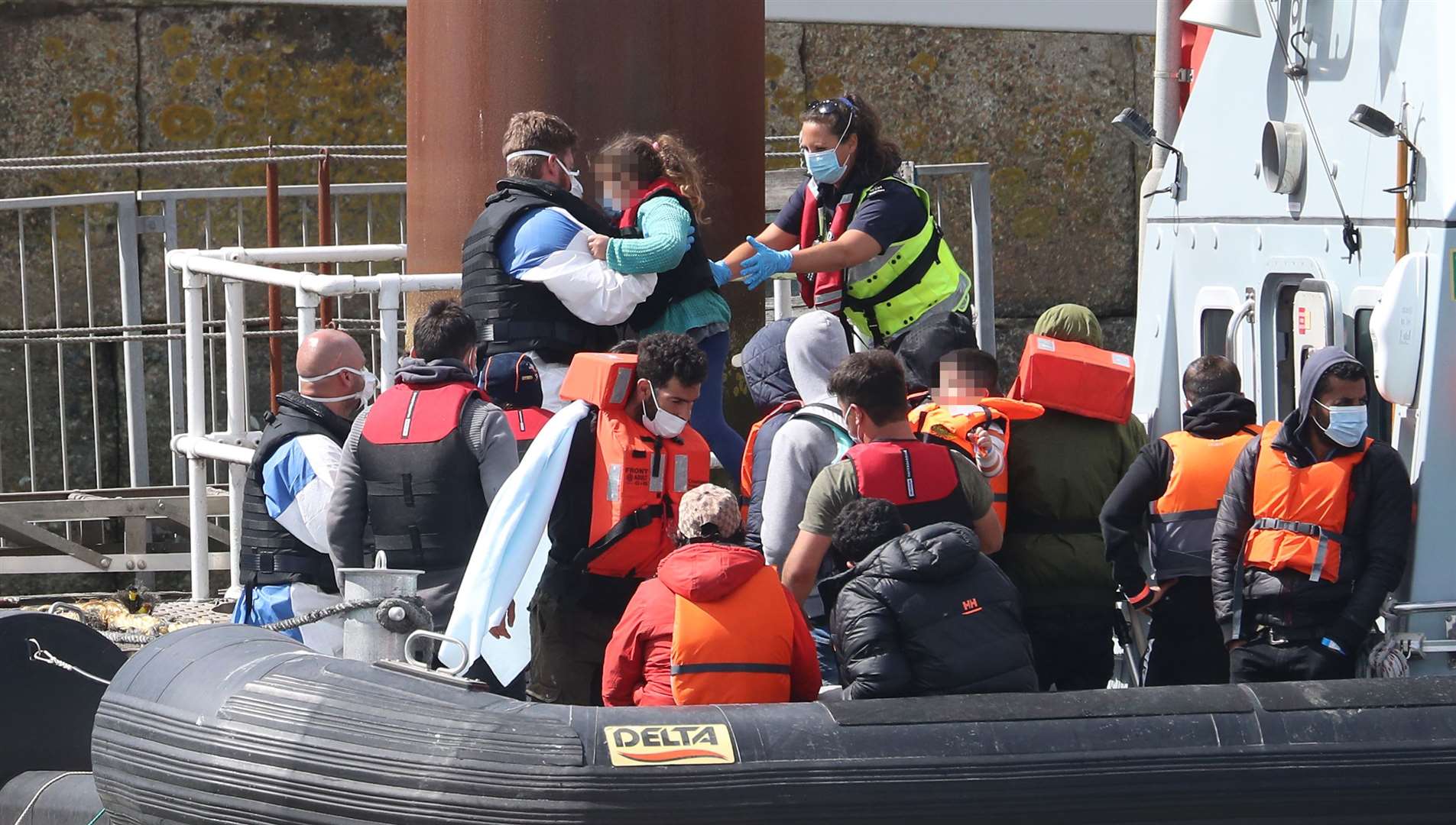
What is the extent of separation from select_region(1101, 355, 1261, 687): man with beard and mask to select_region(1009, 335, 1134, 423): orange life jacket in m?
0.16

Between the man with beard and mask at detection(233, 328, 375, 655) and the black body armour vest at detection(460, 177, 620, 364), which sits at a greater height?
the black body armour vest at detection(460, 177, 620, 364)

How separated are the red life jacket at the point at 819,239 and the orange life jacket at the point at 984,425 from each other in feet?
3.36

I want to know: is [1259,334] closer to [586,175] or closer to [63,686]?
[586,175]

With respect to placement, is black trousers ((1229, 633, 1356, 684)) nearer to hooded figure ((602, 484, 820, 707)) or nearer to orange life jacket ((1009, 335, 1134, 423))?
orange life jacket ((1009, 335, 1134, 423))

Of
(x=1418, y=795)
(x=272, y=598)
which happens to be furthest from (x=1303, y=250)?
(x=272, y=598)

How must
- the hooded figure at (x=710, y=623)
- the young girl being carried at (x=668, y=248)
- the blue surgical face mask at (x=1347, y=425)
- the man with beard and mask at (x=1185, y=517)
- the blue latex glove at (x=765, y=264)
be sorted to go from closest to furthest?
the hooded figure at (x=710, y=623)
the blue surgical face mask at (x=1347, y=425)
the man with beard and mask at (x=1185, y=517)
the young girl being carried at (x=668, y=248)
the blue latex glove at (x=765, y=264)

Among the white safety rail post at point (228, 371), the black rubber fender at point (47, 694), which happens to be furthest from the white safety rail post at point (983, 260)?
the black rubber fender at point (47, 694)

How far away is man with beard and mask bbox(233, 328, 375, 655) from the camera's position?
477 cm

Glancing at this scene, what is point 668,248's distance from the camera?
16.8ft

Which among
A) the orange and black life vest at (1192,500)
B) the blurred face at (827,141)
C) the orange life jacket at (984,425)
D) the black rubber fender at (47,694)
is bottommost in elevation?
the black rubber fender at (47,694)

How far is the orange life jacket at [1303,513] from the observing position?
4375 mm

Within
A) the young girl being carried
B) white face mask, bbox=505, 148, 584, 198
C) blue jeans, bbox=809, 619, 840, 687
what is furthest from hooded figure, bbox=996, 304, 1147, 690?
white face mask, bbox=505, 148, 584, 198

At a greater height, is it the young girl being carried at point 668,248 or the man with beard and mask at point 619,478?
the young girl being carried at point 668,248

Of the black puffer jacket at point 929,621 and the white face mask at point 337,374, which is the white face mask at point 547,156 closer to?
the white face mask at point 337,374
